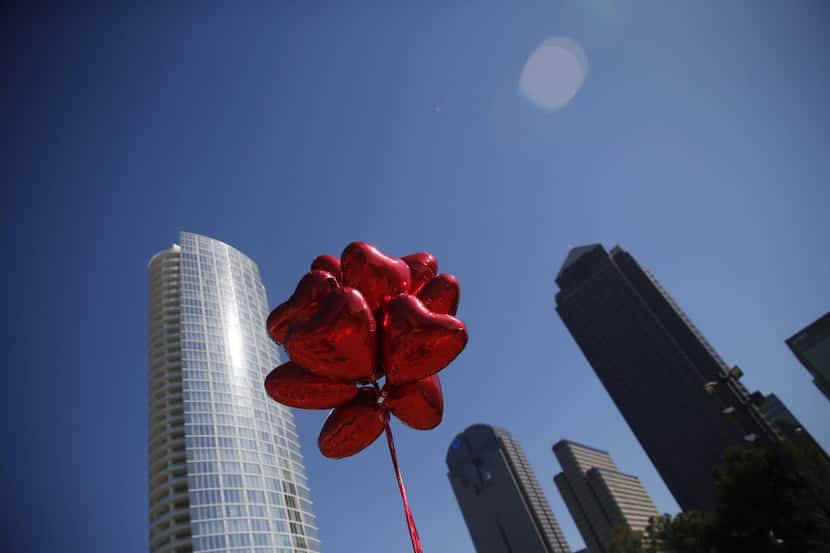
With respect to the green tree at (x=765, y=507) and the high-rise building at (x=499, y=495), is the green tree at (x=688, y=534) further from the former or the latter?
the high-rise building at (x=499, y=495)

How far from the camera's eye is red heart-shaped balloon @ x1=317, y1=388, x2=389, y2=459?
11.1ft

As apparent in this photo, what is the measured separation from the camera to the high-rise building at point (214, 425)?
4750cm

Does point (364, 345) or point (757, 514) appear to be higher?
point (364, 345)

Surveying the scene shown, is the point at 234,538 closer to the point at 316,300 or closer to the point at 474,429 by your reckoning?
the point at 316,300

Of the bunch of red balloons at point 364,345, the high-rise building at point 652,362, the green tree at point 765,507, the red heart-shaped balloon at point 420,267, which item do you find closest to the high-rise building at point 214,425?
the green tree at point 765,507

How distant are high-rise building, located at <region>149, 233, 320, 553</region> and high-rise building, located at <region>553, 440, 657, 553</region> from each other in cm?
4488

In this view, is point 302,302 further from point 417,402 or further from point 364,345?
point 417,402

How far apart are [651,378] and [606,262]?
29687 mm

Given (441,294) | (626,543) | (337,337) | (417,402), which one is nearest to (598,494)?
(626,543)

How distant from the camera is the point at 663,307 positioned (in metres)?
104

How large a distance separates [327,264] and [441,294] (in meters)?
1.09

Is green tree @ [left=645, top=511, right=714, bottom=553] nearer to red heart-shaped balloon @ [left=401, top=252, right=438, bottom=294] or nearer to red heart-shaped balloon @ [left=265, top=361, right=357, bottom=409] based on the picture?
red heart-shaped balloon @ [left=401, top=252, right=438, bottom=294]

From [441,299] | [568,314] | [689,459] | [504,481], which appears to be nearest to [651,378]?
[689,459]

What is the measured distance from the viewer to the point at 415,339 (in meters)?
3.15
